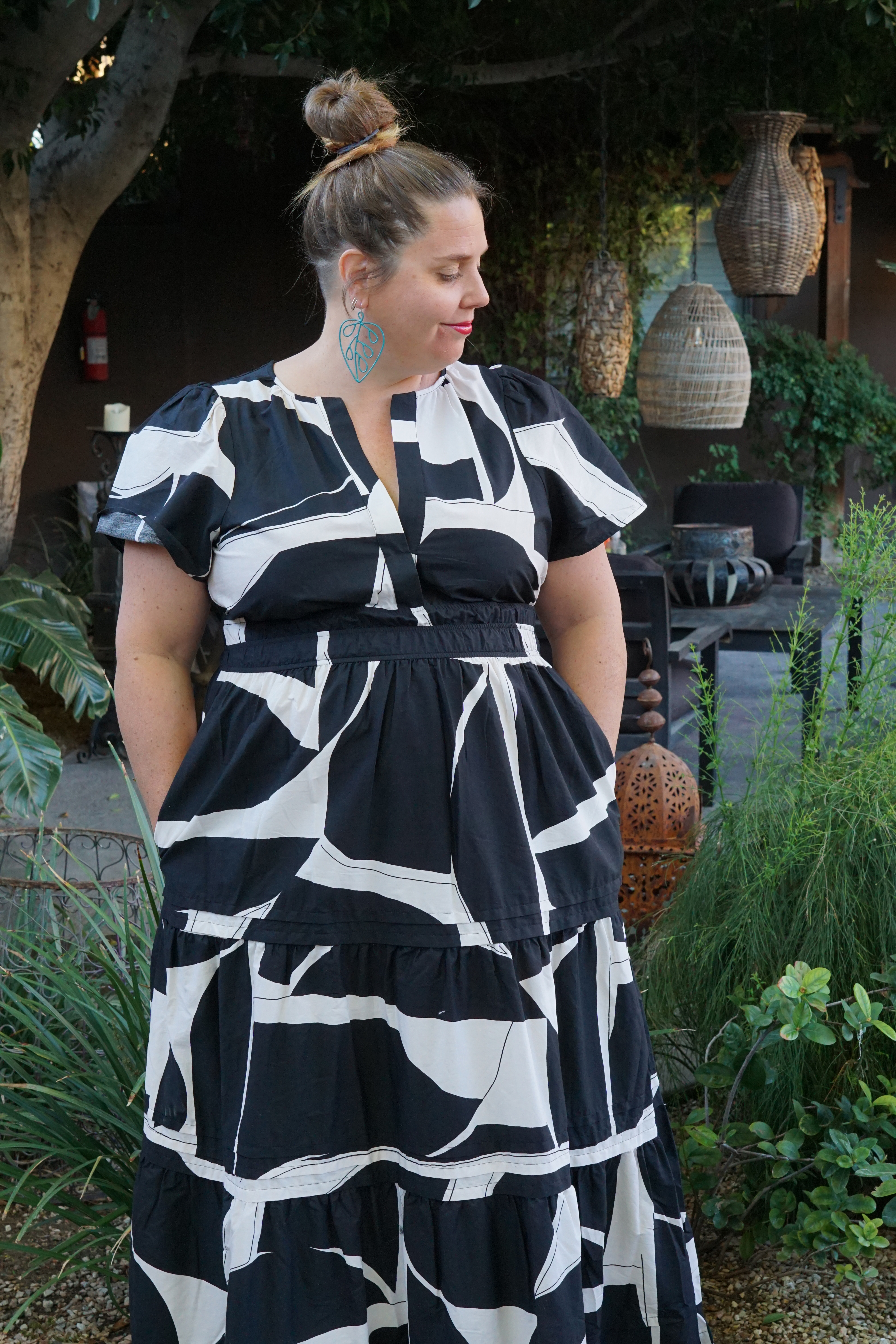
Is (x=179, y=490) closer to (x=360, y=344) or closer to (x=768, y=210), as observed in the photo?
(x=360, y=344)

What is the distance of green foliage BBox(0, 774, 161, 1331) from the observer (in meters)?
1.94

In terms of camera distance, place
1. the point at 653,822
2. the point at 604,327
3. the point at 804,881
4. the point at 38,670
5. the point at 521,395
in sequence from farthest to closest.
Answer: the point at 604,327
the point at 38,670
the point at 653,822
the point at 804,881
the point at 521,395

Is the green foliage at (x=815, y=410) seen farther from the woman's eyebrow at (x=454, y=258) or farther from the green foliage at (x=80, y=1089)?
the woman's eyebrow at (x=454, y=258)

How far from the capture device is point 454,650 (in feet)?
4.86

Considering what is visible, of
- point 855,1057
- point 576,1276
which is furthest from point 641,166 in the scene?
point 576,1276

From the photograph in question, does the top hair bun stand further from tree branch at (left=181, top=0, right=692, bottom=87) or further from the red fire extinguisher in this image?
the red fire extinguisher

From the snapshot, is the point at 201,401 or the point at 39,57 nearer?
the point at 201,401

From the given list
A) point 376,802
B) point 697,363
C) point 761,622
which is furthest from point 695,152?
point 376,802

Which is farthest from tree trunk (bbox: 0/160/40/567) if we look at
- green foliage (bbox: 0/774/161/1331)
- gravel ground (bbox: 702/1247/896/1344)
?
gravel ground (bbox: 702/1247/896/1344)

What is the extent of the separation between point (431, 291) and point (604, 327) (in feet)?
15.9

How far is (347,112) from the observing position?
1.56 meters

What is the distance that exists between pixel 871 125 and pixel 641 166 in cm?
184

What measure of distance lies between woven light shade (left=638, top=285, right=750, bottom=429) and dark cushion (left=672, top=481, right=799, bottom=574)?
94 cm

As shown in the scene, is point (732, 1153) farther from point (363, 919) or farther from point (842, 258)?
point (842, 258)
